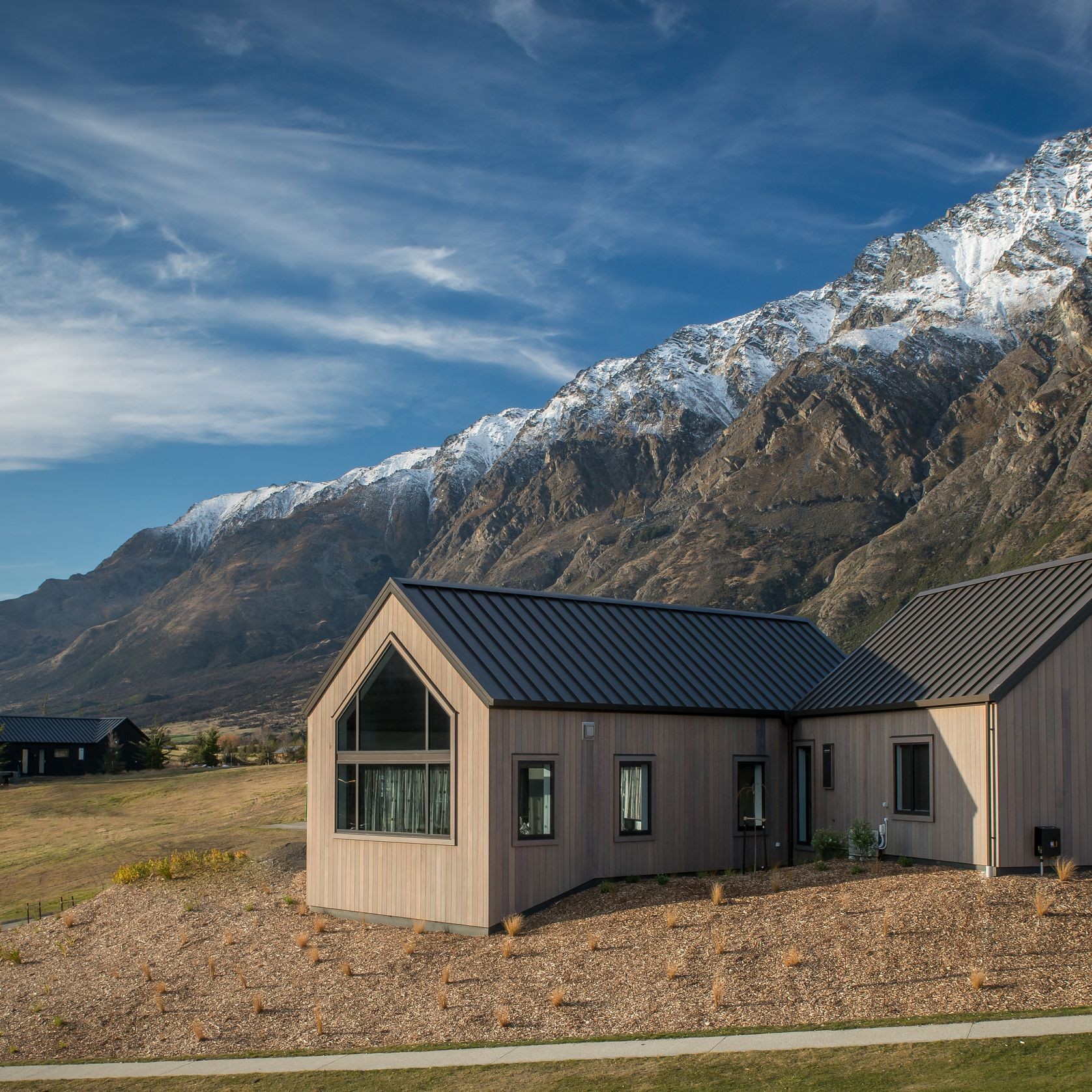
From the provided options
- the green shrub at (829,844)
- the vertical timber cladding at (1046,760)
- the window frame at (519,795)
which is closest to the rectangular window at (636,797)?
the window frame at (519,795)

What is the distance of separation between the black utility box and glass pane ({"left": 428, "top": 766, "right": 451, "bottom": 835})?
994 centimetres

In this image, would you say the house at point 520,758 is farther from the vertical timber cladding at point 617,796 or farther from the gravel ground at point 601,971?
the gravel ground at point 601,971

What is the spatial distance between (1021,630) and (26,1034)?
58.9ft

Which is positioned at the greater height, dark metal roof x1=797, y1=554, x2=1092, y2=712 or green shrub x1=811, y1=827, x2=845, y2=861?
dark metal roof x1=797, y1=554, x2=1092, y2=712

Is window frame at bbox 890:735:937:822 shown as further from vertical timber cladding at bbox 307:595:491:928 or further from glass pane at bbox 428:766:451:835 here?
glass pane at bbox 428:766:451:835

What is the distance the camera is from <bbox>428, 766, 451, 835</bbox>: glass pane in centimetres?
2231

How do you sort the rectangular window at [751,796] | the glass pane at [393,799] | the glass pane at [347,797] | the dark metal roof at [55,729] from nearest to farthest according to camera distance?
1. the glass pane at [393,799]
2. the glass pane at [347,797]
3. the rectangular window at [751,796]
4. the dark metal roof at [55,729]

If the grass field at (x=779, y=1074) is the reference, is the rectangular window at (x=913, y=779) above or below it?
above

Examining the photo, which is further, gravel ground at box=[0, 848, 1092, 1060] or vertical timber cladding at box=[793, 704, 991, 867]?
vertical timber cladding at box=[793, 704, 991, 867]

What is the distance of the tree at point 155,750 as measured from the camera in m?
79.8

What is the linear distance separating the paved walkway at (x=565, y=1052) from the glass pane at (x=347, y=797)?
25.4 ft

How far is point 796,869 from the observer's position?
23062mm

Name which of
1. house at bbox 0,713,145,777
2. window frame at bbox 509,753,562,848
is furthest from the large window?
house at bbox 0,713,145,777

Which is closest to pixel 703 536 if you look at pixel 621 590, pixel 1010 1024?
pixel 621 590
